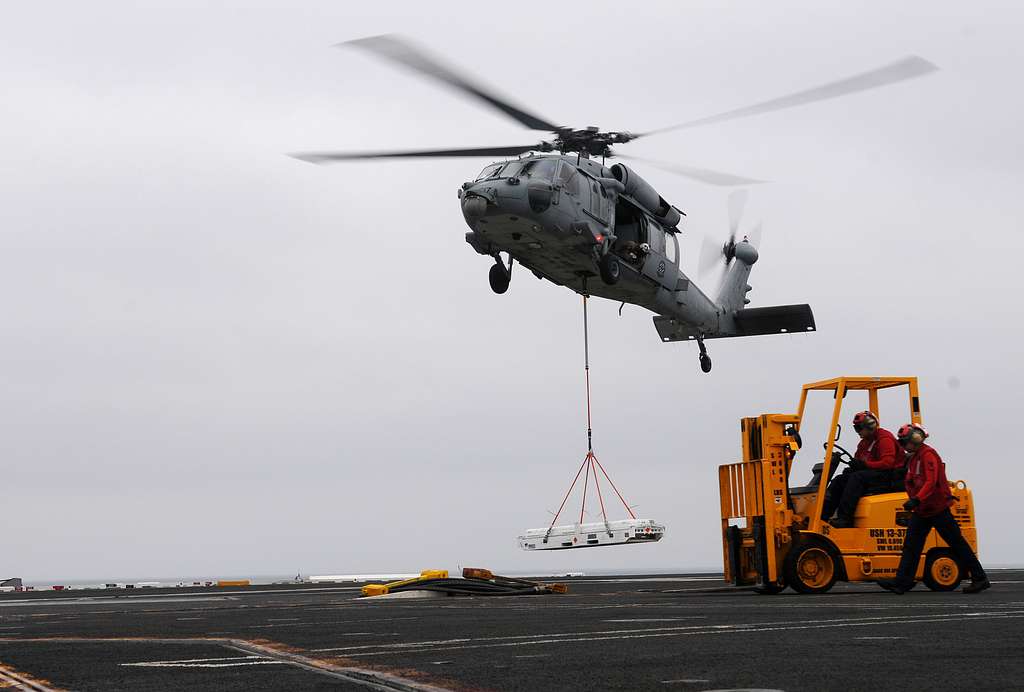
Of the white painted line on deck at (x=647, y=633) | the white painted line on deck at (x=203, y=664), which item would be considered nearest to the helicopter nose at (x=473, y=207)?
the white painted line on deck at (x=647, y=633)

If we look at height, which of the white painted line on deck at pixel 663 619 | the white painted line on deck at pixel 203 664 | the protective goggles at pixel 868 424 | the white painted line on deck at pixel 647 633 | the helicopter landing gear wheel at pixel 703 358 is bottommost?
the white painted line on deck at pixel 203 664

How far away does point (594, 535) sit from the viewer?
74.8 ft

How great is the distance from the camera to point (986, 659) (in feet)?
25.2

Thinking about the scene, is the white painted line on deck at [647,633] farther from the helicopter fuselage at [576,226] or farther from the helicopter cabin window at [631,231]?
the helicopter cabin window at [631,231]

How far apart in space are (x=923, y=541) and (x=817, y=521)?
1612 mm

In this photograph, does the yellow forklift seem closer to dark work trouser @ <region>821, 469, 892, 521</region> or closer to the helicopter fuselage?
dark work trouser @ <region>821, 469, 892, 521</region>

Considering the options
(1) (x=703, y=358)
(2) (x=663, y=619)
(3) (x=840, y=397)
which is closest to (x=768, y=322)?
(1) (x=703, y=358)

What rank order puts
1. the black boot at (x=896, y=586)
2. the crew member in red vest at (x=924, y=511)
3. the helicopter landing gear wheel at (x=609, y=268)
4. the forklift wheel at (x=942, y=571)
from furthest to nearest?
1. the helicopter landing gear wheel at (x=609, y=268)
2. the forklift wheel at (x=942, y=571)
3. the black boot at (x=896, y=586)
4. the crew member in red vest at (x=924, y=511)

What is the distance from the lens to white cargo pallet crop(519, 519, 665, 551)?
73.2 feet

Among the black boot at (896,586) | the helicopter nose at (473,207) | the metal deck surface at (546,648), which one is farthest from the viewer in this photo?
the helicopter nose at (473,207)

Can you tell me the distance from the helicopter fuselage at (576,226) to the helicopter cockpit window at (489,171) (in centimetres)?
3

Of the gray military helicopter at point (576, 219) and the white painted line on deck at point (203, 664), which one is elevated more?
the gray military helicopter at point (576, 219)

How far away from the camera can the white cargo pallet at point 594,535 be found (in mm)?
22297

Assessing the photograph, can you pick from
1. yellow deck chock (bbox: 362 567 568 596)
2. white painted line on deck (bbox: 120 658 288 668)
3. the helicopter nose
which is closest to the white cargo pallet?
yellow deck chock (bbox: 362 567 568 596)
